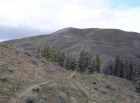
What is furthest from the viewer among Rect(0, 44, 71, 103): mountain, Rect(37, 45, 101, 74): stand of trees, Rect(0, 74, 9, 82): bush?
Rect(37, 45, 101, 74): stand of trees

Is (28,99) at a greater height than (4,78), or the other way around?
(4,78)

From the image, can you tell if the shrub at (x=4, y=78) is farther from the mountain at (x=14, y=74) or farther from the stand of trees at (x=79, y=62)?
the stand of trees at (x=79, y=62)

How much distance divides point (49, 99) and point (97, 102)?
627 cm

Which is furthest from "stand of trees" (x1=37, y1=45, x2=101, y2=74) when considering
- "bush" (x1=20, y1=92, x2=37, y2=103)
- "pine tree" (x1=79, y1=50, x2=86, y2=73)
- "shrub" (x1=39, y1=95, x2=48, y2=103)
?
"bush" (x1=20, y1=92, x2=37, y2=103)

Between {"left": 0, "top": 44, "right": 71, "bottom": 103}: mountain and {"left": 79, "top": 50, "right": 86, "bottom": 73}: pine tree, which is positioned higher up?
{"left": 0, "top": 44, "right": 71, "bottom": 103}: mountain

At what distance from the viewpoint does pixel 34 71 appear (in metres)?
26.2

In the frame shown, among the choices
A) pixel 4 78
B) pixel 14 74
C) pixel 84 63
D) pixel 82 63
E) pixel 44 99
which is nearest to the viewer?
pixel 44 99

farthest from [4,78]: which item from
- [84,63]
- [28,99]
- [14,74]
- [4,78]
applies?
[84,63]

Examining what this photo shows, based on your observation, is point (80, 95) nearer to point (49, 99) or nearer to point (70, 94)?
point (70, 94)

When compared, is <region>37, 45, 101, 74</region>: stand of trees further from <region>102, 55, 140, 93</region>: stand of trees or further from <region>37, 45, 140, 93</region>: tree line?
<region>102, 55, 140, 93</region>: stand of trees

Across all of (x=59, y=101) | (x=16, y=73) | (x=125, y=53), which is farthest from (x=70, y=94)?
(x=125, y=53)

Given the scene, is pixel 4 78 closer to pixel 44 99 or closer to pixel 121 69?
pixel 44 99

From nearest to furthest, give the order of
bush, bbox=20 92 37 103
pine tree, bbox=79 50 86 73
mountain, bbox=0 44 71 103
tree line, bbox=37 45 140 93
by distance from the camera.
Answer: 1. bush, bbox=20 92 37 103
2. mountain, bbox=0 44 71 103
3. pine tree, bbox=79 50 86 73
4. tree line, bbox=37 45 140 93

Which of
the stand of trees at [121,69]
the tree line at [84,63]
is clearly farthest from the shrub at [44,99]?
the stand of trees at [121,69]
